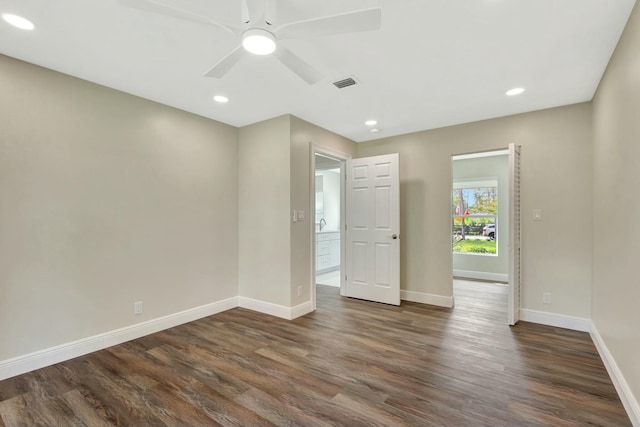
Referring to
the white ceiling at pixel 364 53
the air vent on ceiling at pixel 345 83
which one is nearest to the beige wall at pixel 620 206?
the white ceiling at pixel 364 53

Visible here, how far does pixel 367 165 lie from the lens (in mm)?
4516

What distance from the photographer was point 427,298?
4305mm

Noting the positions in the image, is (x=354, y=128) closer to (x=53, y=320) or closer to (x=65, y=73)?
(x=65, y=73)

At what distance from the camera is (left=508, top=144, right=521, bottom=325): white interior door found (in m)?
3.40

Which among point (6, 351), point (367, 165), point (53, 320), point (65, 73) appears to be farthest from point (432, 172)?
point (6, 351)

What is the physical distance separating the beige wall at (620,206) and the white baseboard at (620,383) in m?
0.05

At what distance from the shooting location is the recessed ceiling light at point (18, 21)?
1.93m

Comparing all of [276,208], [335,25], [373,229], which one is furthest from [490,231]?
[335,25]

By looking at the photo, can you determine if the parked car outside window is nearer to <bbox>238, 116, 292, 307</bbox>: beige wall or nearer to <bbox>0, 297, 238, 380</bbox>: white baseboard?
<bbox>238, 116, 292, 307</bbox>: beige wall

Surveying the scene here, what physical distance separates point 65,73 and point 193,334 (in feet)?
8.96

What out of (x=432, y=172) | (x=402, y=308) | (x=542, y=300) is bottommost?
(x=402, y=308)

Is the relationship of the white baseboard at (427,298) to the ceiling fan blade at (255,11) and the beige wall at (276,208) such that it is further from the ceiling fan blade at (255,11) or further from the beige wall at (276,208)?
the ceiling fan blade at (255,11)

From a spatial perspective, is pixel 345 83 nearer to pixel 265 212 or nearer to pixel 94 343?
pixel 265 212

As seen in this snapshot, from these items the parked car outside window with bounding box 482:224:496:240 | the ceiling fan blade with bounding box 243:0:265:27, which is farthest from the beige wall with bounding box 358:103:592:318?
the ceiling fan blade with bounding box 243:0:265:27
